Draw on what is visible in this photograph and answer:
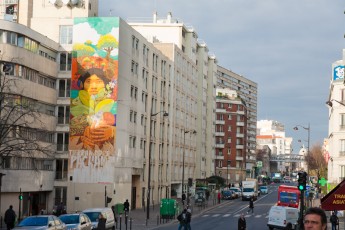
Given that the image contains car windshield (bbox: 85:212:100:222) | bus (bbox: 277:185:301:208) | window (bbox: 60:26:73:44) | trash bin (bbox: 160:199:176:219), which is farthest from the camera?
window (bbox: 60:26:73:44)

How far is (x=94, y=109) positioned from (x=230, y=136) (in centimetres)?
9932

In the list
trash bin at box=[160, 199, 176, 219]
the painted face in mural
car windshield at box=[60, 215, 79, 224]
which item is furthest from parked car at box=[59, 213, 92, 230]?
the painted face in mural

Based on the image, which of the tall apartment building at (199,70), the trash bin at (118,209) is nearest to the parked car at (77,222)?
the trash bin at (118,209)

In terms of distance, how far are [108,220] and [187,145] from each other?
223 feet

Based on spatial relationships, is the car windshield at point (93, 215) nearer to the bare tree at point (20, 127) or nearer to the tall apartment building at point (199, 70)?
the bare tree at point (20, 127)

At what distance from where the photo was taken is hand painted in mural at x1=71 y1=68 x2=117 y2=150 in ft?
217

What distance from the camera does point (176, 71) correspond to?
316ft

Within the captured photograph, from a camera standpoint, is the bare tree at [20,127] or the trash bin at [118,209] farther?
the trash bin at [118,209]

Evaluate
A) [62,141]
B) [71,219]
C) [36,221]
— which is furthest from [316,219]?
[62,141]

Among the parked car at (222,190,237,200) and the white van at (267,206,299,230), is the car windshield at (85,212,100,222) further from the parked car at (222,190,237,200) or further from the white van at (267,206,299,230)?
the parked car at (222,190,237,200)

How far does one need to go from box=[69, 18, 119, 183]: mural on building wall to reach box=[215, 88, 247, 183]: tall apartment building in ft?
311

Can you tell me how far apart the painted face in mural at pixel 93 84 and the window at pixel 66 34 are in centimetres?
474

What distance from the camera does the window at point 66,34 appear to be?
68.0 m

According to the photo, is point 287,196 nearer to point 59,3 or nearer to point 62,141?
point 62,141
